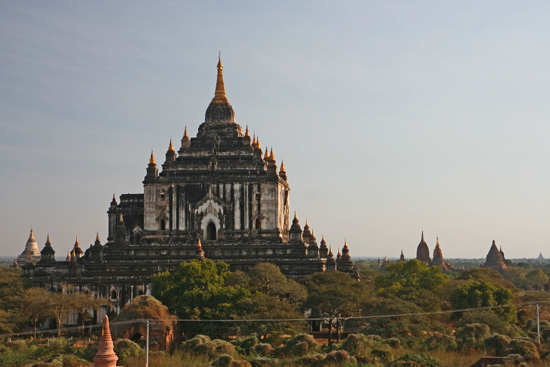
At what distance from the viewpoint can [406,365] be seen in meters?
38.4

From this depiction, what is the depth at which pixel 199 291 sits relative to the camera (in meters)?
52.3

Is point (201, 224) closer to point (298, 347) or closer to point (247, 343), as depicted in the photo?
point (247, 343)

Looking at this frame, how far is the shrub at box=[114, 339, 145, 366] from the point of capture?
40.2 meters

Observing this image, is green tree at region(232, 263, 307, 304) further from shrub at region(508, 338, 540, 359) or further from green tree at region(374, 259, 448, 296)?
shrub at region(508, 338, 540, 359)

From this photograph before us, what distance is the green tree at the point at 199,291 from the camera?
165 ft

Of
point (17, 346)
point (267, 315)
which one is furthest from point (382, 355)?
point (17, 346)

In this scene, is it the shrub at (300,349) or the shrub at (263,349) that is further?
the shrub at (263,349)

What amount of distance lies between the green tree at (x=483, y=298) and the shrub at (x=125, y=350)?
27.9m

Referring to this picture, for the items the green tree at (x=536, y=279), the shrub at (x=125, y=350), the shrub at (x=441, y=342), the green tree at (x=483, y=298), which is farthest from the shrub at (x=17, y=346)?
the green tree at (x=536, y=279)

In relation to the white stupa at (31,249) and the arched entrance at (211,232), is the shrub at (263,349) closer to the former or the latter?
the arched entrance at (211,232)

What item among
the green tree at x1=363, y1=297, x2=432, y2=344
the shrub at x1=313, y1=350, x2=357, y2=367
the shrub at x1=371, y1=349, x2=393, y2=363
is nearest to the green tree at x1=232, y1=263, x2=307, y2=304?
the green tree at x1=363, y1=297, x2=432, y2=344

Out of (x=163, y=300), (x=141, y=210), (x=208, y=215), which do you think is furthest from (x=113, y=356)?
(x=141, y=210)

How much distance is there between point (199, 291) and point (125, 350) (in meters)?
12.0

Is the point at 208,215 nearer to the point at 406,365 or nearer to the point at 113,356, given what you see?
the point at 406,365
